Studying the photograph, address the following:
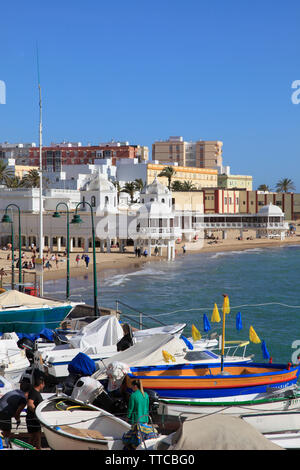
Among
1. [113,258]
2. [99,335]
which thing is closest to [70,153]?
[113,258]

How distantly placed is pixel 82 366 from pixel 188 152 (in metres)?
147

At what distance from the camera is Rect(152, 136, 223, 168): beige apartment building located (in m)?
157

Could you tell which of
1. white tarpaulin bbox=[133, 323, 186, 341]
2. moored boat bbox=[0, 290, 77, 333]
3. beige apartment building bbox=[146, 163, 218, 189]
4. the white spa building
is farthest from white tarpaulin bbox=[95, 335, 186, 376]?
beige apartment building bbox=[146, 163, 218, 189]

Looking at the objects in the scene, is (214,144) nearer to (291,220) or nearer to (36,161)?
(291,220)

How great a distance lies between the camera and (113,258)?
68.0m

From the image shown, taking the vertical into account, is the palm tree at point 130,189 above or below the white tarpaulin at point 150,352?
above

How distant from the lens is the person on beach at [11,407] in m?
11.9

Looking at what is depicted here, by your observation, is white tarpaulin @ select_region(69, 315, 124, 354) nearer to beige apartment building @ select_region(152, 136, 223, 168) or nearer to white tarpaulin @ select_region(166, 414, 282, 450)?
white tarpaulin @ select_region(166, 414, 282, 450)

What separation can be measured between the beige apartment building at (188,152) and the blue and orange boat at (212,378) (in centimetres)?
14150

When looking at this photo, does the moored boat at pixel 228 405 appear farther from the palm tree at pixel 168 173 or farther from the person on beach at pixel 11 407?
the palm tree at pixel 168 173

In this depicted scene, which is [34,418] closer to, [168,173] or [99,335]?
[99,335]

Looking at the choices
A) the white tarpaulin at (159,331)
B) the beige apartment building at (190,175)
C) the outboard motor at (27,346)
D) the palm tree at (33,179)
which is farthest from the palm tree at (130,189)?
the outboard motor at (27,346)

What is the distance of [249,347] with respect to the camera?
92.0 feet

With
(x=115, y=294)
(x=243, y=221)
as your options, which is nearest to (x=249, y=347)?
(x=115, y=294)
